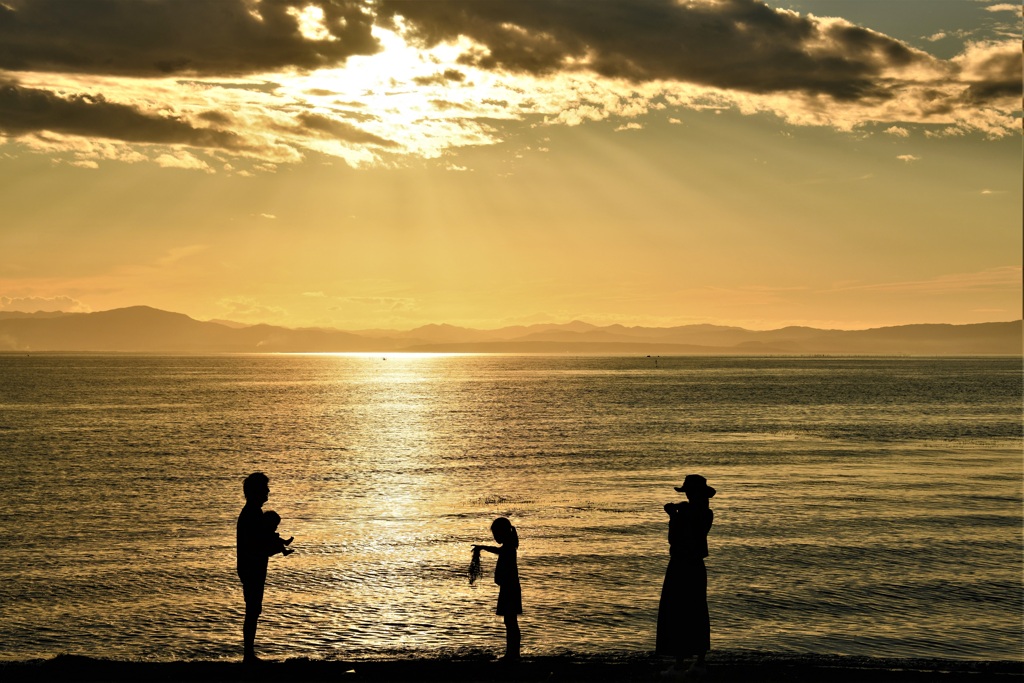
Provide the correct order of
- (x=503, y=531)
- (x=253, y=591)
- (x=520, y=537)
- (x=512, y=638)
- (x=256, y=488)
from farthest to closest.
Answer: (x=520, y=537), (x=512, y=638), (x=503, y=531), (x=253, y=591), (x=256, y=488)

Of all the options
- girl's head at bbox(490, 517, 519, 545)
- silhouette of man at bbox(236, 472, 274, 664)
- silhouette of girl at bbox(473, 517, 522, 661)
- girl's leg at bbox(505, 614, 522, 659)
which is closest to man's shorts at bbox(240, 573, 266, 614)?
silhouette of man at bbox(236, 472, 274, 664)

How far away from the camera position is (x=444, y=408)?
122875mm

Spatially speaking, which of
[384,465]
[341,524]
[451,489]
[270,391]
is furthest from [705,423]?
[270,391]

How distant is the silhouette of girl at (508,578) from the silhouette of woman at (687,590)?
7.76 ft

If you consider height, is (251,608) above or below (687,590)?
below

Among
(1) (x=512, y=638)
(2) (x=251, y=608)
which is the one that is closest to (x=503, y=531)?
(1) (x=512, y=638)

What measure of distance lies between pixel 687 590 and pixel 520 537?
18.4 metres

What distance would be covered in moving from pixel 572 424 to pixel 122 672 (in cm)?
7939

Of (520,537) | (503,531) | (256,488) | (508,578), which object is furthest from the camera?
(520,537)

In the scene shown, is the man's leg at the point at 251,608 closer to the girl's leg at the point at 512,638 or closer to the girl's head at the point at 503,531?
the girl's head at the point at 503,531

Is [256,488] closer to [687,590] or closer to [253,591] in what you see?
[253,591]

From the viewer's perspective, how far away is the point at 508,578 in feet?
47.2

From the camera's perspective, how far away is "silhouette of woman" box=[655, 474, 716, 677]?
43.8 feet

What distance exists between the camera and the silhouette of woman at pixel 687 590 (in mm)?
13336
